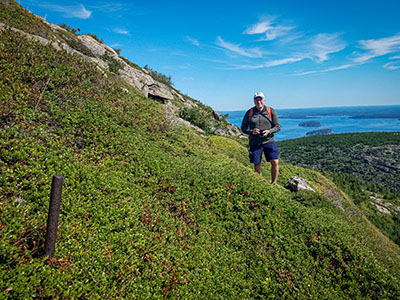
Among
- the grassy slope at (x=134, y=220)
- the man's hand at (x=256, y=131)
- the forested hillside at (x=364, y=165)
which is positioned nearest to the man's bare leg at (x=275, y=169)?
the grassy slope at (x=134, y=220)

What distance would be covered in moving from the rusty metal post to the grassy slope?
23 cm

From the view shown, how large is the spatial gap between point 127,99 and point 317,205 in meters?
10.6

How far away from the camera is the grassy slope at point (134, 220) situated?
3.61 meters

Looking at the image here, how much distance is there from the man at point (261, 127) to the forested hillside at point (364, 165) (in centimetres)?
1023

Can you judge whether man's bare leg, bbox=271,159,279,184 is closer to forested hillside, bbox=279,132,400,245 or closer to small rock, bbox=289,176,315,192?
small rock, bbox=289,176,315,192

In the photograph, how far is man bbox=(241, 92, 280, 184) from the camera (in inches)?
366

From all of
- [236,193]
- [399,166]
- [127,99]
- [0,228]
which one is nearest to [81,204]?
[0,228]

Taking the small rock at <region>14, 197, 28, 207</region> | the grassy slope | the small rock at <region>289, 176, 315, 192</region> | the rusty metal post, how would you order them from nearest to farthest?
1. the rusty metal post
2. the grassy slope
3. the small rock at <region>14, 197, 28, 207</region>
4. the small rock at <region>289, 176, 315, 192</region>

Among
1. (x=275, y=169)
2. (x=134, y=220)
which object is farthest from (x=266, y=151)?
(x=134, y=220)

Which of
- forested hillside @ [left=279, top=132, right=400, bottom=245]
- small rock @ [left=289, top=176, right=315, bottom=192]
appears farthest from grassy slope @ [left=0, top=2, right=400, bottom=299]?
forested hillside @ [left=279, top=132, right=400, bottom=245]

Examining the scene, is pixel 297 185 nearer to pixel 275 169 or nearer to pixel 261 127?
pixel 275 169

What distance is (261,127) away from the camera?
30.6 ft

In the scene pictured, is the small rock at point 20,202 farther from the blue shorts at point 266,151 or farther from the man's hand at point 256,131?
the blue shorts at point 266,151

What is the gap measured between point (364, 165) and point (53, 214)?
42.6m
